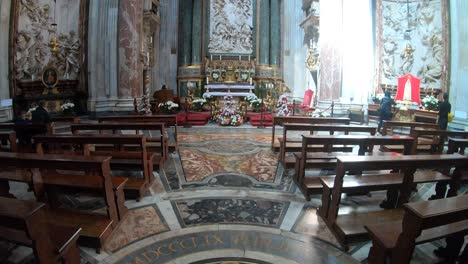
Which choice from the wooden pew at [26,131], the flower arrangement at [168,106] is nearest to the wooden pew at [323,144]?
the wooden pew at [26,131]

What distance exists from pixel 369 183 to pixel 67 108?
922 cm

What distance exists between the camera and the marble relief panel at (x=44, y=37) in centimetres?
813

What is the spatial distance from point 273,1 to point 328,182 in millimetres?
16141

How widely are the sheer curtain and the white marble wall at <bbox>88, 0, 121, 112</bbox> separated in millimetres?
7890

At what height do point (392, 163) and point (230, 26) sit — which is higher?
point (230, 26)

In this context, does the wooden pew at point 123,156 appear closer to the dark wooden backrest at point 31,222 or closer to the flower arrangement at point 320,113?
the dark wooden backrest at point 31,222

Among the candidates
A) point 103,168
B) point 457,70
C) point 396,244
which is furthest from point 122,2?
point 457,70

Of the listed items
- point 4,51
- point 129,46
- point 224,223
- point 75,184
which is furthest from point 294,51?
point 75,184

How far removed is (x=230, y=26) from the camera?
16.3 m

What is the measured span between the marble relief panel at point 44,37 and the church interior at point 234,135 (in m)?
0.04

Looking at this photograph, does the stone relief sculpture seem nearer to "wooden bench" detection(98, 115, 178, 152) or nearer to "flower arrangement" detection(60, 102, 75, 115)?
"flower arrangement" detection(60, 102, 75, 115)

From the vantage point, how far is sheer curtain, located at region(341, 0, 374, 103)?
10133 mm

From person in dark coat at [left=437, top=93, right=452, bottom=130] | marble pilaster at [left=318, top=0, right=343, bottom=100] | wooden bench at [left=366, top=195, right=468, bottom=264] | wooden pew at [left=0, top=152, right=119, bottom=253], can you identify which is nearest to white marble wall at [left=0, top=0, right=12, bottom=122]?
wooden pew at [left=0, top=152, right=119, bottom=253]

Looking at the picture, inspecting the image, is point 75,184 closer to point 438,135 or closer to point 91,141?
point 91,141
